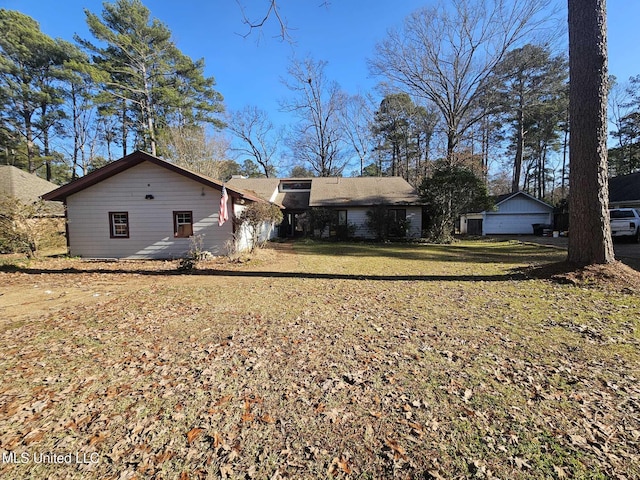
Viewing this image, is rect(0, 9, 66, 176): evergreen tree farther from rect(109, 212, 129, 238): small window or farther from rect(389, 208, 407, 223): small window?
rect(389, 208, 407, 223): small window

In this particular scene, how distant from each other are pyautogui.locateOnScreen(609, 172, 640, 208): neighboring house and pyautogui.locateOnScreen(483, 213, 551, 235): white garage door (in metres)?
4.31

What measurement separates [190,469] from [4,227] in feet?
43.5

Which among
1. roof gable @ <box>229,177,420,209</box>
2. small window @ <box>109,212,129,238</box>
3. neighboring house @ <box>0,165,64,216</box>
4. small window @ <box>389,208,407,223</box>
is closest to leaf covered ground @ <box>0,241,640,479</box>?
small window @ <box>109,212,129,238</box>

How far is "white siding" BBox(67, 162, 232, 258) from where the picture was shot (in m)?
12.2

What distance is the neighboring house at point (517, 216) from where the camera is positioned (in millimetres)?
24891

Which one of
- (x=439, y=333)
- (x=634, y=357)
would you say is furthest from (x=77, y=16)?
(x=634, y=357)

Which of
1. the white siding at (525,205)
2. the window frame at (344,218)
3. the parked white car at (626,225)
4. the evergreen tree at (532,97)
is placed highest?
the evergreen tree at (532,97)

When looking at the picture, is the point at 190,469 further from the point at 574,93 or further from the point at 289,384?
the point at 574,93

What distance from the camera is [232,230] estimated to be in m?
12.4

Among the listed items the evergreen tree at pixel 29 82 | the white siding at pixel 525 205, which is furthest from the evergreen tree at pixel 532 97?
the evergreen tree at pixel 29 82

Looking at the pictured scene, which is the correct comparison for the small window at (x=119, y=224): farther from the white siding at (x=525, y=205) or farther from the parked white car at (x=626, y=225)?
the white siding at (x=525, y=205)

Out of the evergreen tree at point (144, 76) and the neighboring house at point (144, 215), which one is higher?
the evergreen tree at point (144, 76)

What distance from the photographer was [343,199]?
21.2 metres

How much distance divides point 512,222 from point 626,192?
7.24 meters
